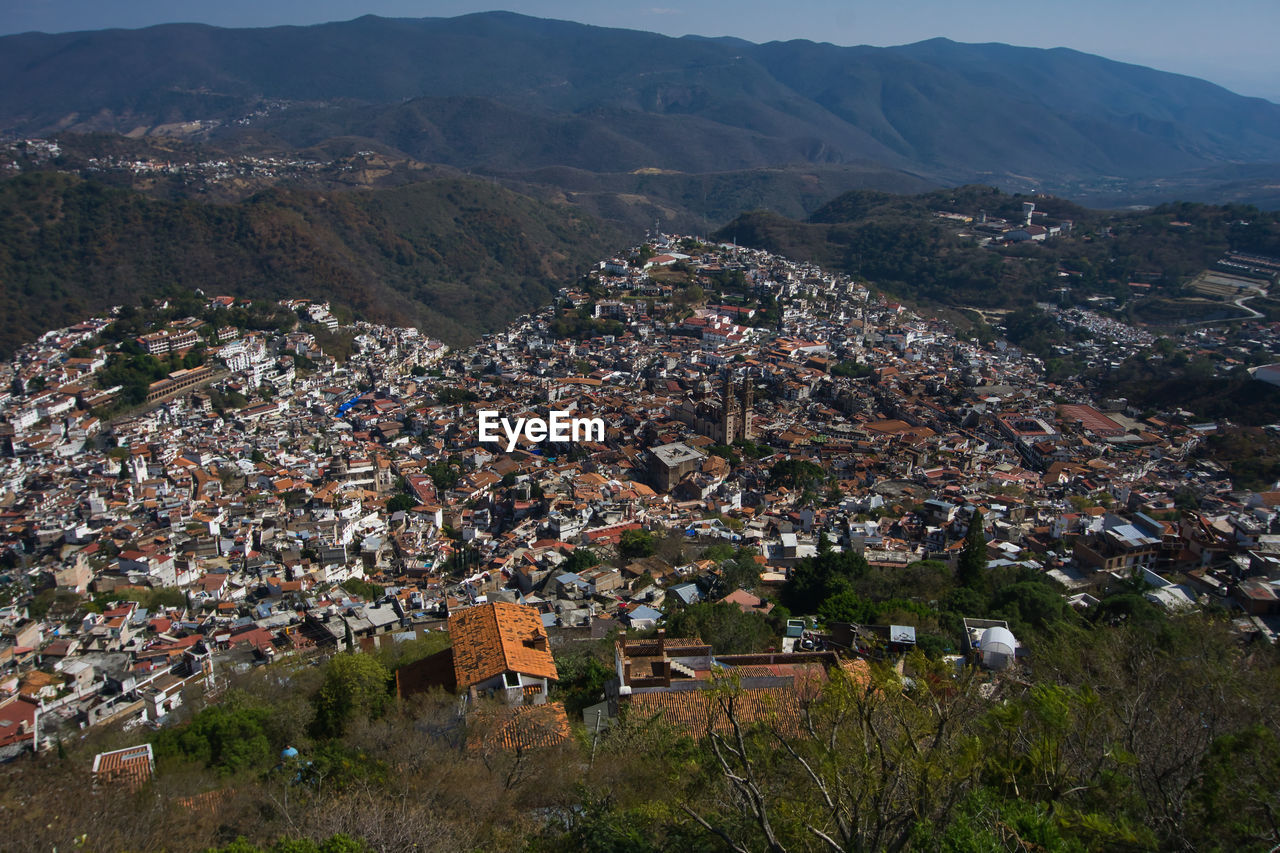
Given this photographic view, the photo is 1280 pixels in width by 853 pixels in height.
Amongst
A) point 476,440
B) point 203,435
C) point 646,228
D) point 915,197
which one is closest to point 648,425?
point 476,440

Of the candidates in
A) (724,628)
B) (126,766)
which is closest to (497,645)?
(724,628)

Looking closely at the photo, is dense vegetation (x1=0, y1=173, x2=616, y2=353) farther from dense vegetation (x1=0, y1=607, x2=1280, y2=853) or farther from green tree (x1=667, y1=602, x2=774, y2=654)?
dense vegetation (x1=0, y1=607, x2=1280, y2=853)

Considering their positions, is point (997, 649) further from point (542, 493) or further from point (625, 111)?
point (625, 111)

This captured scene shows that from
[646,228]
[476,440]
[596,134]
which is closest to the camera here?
[476,440]

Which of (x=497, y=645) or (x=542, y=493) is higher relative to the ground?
(x=497, y=645)

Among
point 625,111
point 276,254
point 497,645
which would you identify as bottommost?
point 276,254

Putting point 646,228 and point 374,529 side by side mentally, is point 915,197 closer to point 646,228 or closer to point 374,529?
point 646,228

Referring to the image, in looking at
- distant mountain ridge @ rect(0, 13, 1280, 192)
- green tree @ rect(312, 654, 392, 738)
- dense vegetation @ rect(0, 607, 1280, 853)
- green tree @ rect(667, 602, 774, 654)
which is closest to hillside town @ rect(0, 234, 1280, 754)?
green tree @ rect(667, 602, 774, 654)
